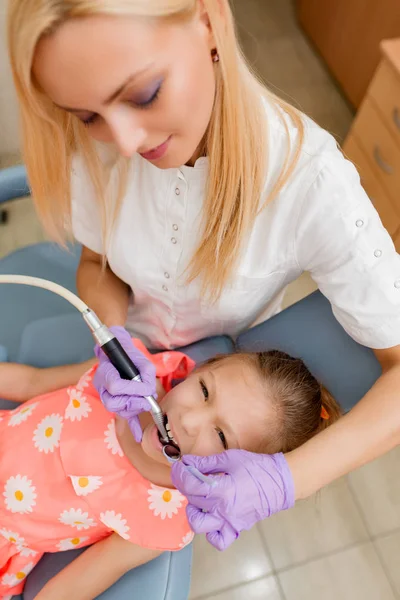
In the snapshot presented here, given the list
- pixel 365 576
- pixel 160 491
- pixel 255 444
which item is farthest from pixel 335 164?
pixel 365 576

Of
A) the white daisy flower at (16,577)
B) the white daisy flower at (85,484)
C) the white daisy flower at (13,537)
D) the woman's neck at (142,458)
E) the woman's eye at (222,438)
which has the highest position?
the woman's eye at (222,438)

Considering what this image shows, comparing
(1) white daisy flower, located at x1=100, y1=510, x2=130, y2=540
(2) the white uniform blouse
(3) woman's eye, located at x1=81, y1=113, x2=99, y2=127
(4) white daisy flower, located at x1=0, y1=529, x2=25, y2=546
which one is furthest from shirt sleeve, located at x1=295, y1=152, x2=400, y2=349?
(4) white daisy flower, located at x1=0, y1=529, x2=25, y2=546

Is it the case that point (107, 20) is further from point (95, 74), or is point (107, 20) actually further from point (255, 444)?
point (255, 444)

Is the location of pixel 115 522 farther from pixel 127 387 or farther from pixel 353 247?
pixel 353 247

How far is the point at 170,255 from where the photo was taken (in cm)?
98

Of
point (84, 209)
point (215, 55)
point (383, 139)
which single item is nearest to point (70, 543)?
point (84, 209)

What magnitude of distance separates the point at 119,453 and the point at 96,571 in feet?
0.70

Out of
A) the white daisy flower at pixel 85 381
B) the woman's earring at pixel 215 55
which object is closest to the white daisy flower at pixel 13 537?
the white daisy flower at pixel 85 381

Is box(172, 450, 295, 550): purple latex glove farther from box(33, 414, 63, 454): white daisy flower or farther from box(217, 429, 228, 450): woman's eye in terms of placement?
box(33, 414, 63, 454): white daisy flower

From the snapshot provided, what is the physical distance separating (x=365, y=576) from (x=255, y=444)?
3.04ft

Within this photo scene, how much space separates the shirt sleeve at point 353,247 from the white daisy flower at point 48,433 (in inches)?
24.6

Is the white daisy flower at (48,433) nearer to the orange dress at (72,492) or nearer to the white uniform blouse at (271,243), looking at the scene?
the orange dress at (72,492)

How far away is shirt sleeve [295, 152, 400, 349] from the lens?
0.82 meters

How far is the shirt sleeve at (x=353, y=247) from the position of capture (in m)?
0.82
